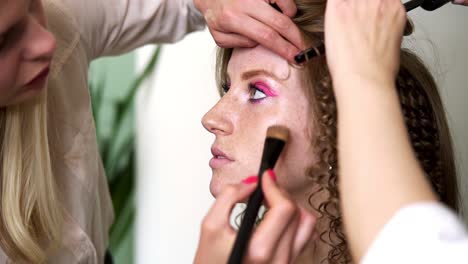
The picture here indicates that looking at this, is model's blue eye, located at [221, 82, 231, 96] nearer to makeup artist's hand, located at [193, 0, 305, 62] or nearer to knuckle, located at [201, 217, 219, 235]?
makeup artist's hand, located at [193, 0, 305, 62]

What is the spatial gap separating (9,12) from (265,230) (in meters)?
0.35

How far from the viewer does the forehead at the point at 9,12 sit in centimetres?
72

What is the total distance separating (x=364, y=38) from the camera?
0.64 meters

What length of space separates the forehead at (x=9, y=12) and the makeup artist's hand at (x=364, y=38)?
1.06ft

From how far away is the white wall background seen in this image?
156 cm

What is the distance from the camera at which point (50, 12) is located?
102cm

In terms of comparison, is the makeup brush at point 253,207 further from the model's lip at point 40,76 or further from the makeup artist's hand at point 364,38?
the model's lip at point 40,76

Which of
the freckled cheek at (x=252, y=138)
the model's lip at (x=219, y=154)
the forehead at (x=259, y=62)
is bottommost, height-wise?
the model's lip at (x=219, y=154)

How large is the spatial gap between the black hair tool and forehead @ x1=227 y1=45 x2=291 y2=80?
6 cm

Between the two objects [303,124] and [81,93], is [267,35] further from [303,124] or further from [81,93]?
[81,93]

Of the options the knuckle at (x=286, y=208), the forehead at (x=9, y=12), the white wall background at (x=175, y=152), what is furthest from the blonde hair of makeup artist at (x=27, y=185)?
the white wall background at (x=175, y=152)

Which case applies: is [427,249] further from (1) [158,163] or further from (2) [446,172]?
(1) [158,163]

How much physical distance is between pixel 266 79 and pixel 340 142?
13.3 inches

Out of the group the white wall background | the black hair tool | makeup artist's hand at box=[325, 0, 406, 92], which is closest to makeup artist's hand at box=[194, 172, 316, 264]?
makeup artist's hand at box=[325, 0, 406, 92]
